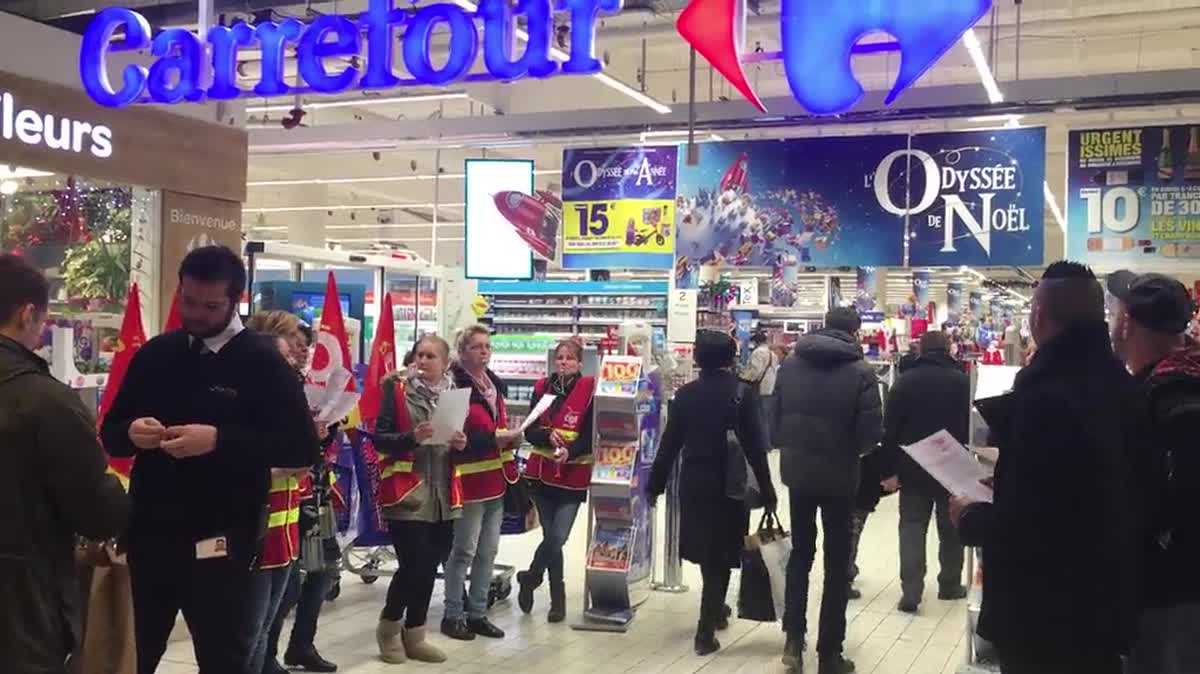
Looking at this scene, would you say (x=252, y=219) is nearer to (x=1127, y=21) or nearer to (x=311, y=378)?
(x=1127, y=21)

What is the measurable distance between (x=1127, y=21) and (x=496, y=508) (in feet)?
26.6

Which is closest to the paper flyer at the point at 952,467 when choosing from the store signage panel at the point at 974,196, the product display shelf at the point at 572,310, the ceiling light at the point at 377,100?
the store signage panel at the point at 974,196

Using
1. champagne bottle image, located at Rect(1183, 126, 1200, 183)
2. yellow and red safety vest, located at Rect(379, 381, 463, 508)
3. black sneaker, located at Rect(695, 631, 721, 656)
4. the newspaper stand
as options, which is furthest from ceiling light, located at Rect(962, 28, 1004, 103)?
yellow and red safety vest, located at Rect(379, 381, 463, 508)

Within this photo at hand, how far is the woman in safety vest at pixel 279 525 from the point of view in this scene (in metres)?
4.12

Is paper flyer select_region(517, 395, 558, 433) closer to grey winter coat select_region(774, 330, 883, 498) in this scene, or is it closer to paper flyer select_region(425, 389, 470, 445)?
paper flyer select_region(425, 389, 470, 445)

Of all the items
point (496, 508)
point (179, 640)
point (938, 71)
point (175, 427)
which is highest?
point (938, 71)

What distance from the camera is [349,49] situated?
6.23m

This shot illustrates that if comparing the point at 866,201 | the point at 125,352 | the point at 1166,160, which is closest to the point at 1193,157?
the point at 1166,160

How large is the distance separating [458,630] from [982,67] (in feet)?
18.1

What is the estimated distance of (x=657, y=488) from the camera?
5.68 metres

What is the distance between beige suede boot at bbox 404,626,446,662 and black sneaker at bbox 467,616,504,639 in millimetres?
522

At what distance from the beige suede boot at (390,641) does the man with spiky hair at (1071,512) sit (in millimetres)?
3287

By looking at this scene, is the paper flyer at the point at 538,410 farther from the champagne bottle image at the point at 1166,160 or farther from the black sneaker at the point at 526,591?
the champagne bottle image at the point at 1166,160

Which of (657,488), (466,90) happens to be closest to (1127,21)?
(466,90)
